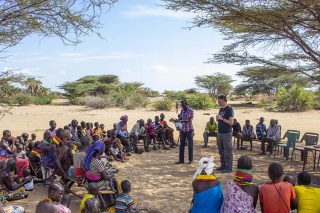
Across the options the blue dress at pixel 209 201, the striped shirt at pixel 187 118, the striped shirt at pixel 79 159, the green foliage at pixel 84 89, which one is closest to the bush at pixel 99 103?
the green foliage at pixel 84 89

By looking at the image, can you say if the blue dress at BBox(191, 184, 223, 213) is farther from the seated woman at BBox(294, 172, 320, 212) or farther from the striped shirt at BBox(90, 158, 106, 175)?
the striped shirt at BBox(90, 158, 106, 175)

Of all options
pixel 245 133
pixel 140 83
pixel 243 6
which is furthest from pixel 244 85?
pixel 243 6

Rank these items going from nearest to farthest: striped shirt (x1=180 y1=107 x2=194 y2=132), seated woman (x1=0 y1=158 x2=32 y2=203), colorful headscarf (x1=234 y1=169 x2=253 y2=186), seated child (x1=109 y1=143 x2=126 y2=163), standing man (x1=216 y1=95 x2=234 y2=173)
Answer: colorful headscarf (x1=234 y1=169 x2=253 y2=186)
seated woman (x1=0 y1=158 x2=32 y2=203)
standing man (x1=216 y1=95 x2=234 y2=173)
striped shirt (x1=180 y1=107 x2=194 y2=132)
seated child (x1=109 y1=143 x2=126 y2=163)

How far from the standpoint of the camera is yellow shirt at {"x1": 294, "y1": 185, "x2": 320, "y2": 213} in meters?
3.85

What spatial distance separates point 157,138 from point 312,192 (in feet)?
27.0

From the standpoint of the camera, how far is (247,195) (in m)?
3.81

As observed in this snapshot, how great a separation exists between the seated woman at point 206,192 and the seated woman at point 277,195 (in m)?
0.49

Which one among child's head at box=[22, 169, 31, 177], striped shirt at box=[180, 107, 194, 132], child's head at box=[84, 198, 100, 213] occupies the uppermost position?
striped shirt at box=[180, 107, 194, 132]

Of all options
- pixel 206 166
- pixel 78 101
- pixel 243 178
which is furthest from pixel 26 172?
pixel 78 101

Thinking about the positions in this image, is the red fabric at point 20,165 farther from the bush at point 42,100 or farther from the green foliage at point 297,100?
the bush at point 42,100

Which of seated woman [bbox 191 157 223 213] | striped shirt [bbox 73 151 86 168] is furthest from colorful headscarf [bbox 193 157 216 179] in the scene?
striped shirt [bbox 73 151 86 168]

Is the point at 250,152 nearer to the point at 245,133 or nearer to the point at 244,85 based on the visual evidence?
the point at 245,133

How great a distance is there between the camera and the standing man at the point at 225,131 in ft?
26.1

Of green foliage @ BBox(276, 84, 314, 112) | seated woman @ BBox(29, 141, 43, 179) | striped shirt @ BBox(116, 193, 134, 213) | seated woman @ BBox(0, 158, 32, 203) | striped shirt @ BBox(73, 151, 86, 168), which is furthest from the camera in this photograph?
green foliage @ BBox(276, 84, 314, 112)
